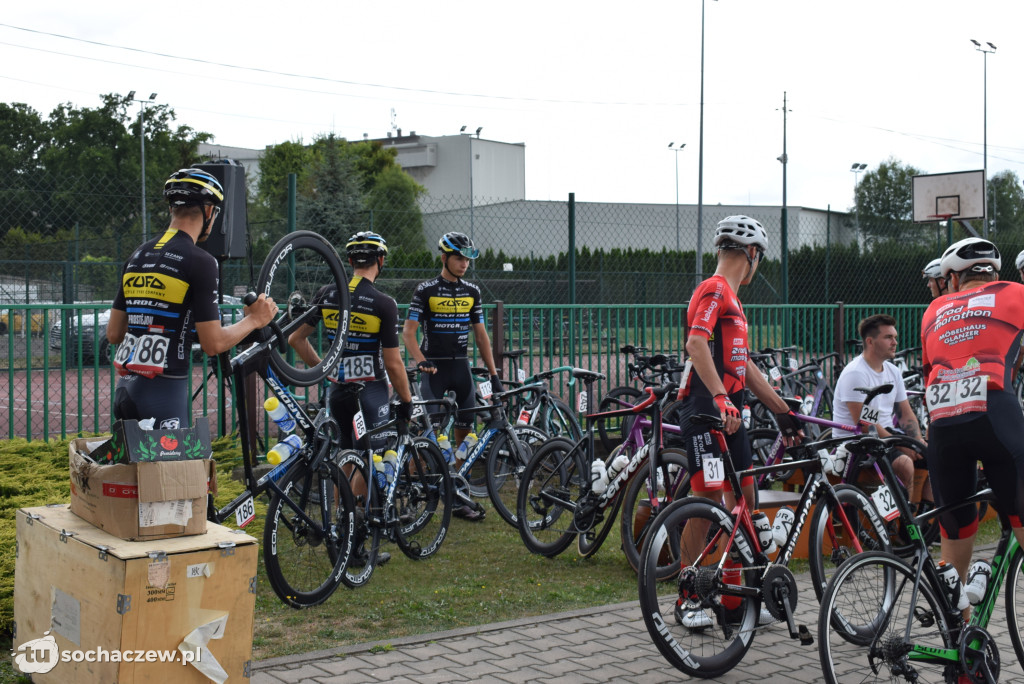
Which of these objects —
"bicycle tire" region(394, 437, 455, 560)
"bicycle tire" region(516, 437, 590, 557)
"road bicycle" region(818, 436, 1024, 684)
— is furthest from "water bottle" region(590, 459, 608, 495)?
"road bicycle" region(818, 436, 1024, 684)

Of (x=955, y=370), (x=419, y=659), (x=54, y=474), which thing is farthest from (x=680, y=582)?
(x=54, y=474)

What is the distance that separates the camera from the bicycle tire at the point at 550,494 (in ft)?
22.8

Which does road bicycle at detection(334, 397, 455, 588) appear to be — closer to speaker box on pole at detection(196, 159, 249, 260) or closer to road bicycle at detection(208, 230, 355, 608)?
road bicycle at detection(208, 230, 355, 608)

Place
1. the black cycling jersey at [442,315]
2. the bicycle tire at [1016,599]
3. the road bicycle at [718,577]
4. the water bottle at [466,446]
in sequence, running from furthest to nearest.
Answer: the black cycling jersey at [442,315] < the water bottle at [466,446] < the road bicycle at [718,577] < the bicycle tire at [1016,599]

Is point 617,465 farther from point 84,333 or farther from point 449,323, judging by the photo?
point 84,333

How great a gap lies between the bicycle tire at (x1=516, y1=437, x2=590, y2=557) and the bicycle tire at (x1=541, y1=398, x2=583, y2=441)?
1840 mm

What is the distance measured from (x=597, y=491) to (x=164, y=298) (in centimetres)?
303

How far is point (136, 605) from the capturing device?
12.0ft

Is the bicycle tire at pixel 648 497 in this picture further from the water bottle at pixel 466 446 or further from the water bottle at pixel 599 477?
the water bottle at pixel 466 446

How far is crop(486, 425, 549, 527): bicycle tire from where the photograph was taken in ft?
25.4

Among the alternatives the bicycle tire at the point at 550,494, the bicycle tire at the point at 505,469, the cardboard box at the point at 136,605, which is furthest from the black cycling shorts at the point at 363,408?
the cardboard box at the point at 136,605

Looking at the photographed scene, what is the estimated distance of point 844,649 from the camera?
14.7 feet

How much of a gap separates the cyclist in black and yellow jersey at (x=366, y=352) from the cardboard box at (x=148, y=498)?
2.48m

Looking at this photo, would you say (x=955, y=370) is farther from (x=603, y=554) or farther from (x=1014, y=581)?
(x=603, y=554)
